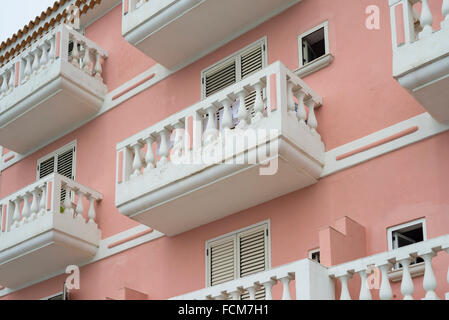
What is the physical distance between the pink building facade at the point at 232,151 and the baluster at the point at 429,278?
0.02 meters

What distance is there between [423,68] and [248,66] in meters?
4.84

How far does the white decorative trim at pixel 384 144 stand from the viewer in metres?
→ 15.2

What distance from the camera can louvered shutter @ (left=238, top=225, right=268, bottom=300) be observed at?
16.7 m

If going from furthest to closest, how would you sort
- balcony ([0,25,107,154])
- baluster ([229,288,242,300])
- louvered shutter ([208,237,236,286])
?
balcony ([0,25,107,154])
louvered shutter ([208,237,236,286])
baluster ([229,288,242,300])

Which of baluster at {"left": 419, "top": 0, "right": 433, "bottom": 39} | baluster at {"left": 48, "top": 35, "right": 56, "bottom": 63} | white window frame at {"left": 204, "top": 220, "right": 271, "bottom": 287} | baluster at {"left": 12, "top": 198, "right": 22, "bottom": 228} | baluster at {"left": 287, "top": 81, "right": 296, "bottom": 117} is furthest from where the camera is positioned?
baluster at {"left": 48, "top": 35, "right": 56, "bottom": 63}

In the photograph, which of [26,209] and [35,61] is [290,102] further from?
[35,61]

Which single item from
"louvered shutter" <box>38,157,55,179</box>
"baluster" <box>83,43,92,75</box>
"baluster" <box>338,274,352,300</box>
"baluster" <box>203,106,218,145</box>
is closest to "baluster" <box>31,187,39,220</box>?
"louvered shutter" <box>38,157,55,179</box>

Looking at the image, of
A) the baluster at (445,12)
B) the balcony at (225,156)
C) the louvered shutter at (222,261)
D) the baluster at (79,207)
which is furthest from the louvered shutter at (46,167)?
the baluster at (445,12)

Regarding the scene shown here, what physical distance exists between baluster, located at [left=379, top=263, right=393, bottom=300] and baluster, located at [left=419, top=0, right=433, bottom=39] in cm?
324

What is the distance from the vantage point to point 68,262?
19844mm

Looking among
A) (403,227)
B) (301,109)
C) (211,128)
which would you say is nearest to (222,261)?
(211,128)

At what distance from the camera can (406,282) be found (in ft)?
43.1

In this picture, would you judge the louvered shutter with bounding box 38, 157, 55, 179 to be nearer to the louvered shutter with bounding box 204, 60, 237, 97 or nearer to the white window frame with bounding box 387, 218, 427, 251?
the louvered shutter with bounding box 204, 60, 237, 97
